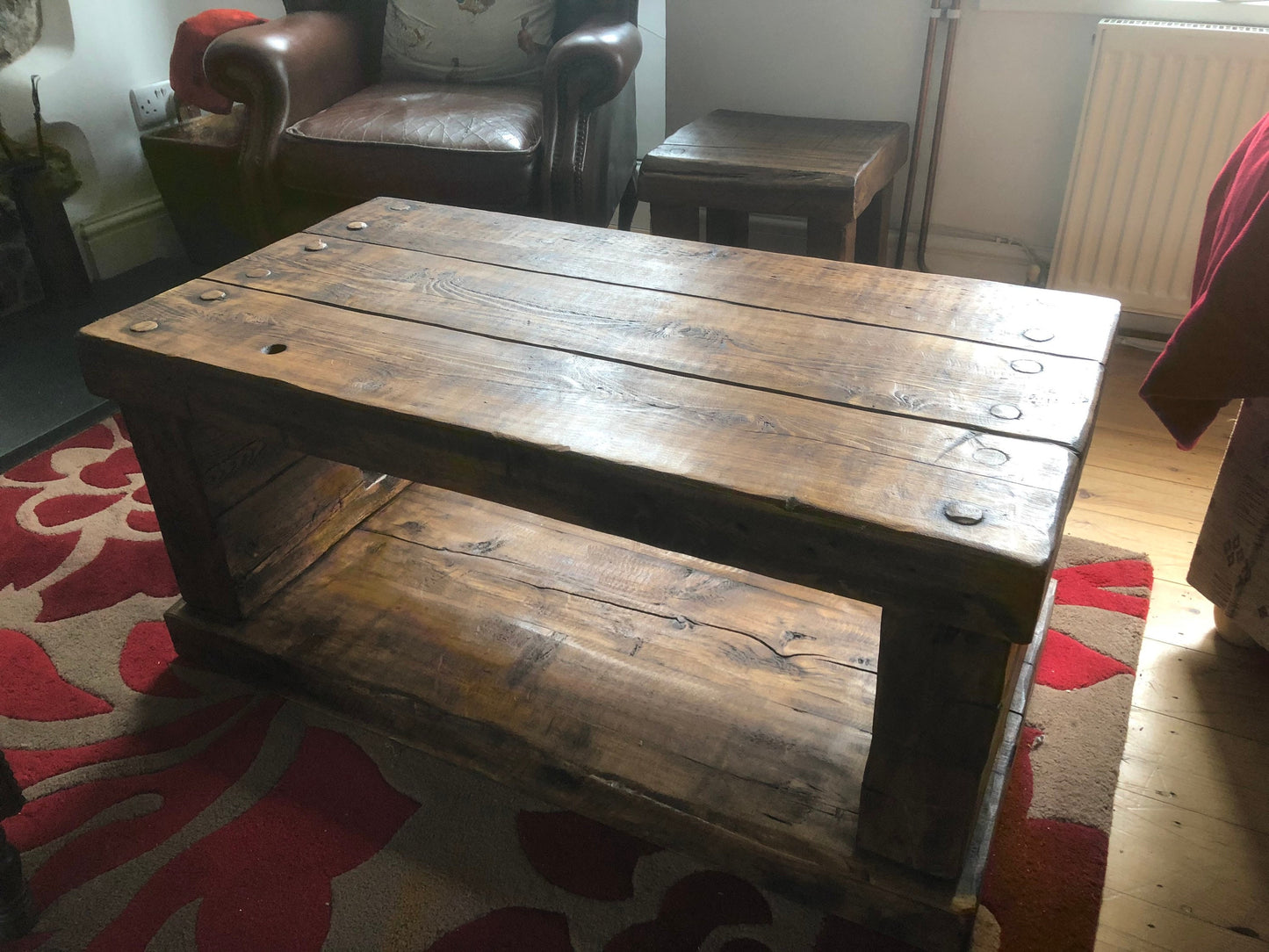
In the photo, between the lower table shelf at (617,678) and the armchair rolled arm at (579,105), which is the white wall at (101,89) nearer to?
the armchair rolled arm at (579,105)

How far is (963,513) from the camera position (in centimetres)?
73

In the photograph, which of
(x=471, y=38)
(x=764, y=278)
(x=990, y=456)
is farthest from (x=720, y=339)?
(x=471, y=38)

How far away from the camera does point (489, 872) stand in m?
1.00

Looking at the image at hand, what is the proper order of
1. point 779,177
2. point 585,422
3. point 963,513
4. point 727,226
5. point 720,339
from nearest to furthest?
point 963,513
point 585,422
point 720,339
point 779,177
point 727,226

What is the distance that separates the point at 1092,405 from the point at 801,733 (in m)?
0.44

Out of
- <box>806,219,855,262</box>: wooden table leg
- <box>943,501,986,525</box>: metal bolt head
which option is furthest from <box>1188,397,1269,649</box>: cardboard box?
<box>806,219,855,262</box>: wooden table leg

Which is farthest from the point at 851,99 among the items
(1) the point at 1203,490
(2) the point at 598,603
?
(2) the point at 598,603

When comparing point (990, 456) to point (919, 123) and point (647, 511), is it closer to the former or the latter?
point (647, 511)

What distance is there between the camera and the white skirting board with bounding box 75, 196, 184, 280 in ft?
8.02

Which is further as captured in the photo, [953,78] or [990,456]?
[953,78]

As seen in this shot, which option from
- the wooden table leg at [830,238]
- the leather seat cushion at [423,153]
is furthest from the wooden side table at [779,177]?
the leather seat cushion at [423,153]

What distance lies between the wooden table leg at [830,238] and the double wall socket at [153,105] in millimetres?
1767

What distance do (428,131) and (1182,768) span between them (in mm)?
1701

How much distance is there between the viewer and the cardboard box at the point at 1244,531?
3.81 feet
